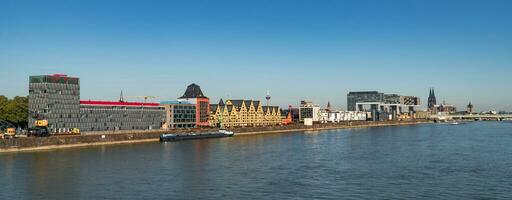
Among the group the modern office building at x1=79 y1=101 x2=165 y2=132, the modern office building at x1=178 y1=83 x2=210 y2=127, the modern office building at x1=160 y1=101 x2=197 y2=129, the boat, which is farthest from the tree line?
the modern office building at x1=178 y1=83 x2=210 y2=127

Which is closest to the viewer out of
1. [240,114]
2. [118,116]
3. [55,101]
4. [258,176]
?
[258,176]

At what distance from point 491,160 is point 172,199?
1715 inches

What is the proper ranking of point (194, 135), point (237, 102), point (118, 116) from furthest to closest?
point (237, 102), point (194, 135), point (118, 116)

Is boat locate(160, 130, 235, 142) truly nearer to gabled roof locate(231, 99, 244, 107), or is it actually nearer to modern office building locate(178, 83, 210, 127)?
modern office building locate(178, 83, 210, 127)

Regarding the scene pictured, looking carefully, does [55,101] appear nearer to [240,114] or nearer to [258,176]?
[258,176]

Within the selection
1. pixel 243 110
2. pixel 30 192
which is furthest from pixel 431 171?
pixel 243 110

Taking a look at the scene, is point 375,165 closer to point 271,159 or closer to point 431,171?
point 431,171

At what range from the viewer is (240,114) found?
17825 centimetres

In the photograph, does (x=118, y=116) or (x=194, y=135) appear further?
(x=194, y=135)

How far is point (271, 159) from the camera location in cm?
6850

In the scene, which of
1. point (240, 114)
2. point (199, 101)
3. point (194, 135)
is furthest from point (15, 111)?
point (240, 114)

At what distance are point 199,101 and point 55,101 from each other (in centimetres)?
5143

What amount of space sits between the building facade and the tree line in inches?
2319

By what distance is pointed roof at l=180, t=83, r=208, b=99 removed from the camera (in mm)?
158875
